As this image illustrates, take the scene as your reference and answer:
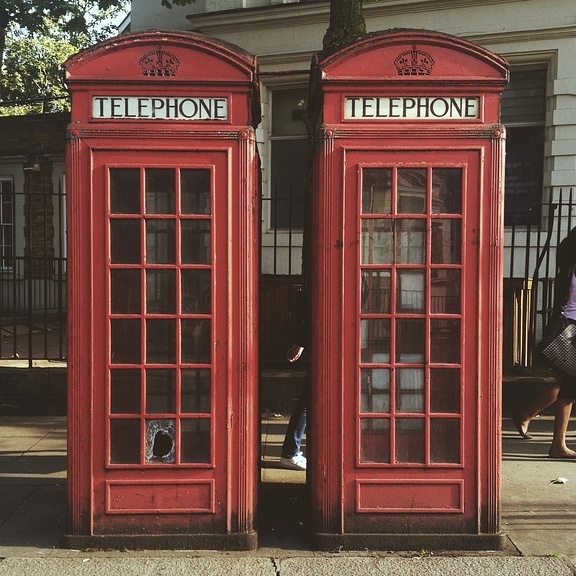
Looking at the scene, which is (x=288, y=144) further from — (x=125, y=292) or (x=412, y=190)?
(x=125, y=292)

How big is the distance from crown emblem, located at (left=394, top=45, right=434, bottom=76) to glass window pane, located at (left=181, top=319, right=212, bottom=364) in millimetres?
1838

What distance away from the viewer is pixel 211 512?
3.93m

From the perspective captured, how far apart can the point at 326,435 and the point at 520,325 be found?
4.23 meters

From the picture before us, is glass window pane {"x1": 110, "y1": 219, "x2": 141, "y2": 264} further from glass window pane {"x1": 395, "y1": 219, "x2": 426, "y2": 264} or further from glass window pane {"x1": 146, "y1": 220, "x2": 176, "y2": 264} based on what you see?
glass window pane {"x1": 395, "y1": 219, "x2": 426, "y2": 264}

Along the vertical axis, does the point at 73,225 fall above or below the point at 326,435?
above

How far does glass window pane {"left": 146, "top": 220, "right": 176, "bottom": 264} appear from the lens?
388 centimetres

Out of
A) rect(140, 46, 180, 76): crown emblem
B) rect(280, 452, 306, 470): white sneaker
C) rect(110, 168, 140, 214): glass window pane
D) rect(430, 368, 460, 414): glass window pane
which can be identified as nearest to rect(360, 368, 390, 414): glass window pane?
rect(430, 368, 460, 414): glass window pane

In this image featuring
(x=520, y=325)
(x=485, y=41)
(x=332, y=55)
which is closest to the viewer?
(x=332, y=55)

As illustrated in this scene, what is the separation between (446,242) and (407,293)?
0.37 m

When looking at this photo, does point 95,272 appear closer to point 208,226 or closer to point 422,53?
point 208,226

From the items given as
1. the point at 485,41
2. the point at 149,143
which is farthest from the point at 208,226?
the point at 485,41

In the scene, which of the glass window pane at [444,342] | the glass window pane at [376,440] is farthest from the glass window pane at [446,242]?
the glass window pane at [376,440]

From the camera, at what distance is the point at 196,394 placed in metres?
3.94

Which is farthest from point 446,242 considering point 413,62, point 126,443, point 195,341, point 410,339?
point 126,443
